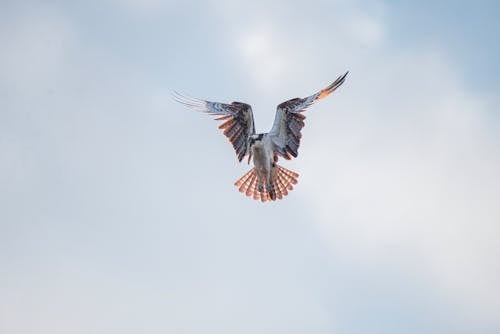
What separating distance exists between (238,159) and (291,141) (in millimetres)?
1927

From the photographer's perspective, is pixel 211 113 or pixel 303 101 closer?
pixel 303 101

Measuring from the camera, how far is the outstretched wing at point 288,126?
26625 millimetres

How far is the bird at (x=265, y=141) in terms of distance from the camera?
26875 millimetres

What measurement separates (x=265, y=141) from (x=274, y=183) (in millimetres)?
1860

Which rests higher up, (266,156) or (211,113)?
(211,113)

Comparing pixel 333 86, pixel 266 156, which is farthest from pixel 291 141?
pixel 333 86

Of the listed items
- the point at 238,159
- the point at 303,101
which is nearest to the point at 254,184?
the point at 238,159

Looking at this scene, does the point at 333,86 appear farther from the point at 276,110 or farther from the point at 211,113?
the point at 211,113

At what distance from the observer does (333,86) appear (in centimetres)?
2531

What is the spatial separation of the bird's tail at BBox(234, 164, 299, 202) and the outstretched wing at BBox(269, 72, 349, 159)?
1172mm

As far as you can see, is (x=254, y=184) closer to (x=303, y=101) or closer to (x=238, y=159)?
(x=238, y=159)

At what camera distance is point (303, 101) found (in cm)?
2647

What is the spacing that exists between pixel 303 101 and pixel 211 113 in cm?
324

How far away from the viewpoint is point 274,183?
2836 cm
